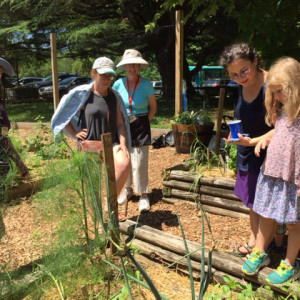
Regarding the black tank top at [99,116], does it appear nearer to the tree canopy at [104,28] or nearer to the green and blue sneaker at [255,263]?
the green and blue sneaker at [255,263]

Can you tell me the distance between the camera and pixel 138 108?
3.52m

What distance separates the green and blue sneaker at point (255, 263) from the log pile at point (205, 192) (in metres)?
1.13

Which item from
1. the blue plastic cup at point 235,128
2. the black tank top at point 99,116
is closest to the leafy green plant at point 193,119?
the black tank top at point 99,116

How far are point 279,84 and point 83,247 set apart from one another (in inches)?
65.3

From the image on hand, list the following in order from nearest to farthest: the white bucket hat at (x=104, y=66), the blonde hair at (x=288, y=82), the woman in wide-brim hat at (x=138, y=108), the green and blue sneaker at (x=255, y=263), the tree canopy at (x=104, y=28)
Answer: the blonde hair at (x=288, y=82) < the green and blue sneaker at (x=255, y=263) < the white bucket hat at (x=104, y=66) < the woman in wide-brim hat at (x=138, y=108) < the tree canopy at (x=104, y=28)

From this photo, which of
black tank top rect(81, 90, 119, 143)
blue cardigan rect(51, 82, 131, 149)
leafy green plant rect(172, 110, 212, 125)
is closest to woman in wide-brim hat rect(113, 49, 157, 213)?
black tank top rect(81, 90, 119, 143)

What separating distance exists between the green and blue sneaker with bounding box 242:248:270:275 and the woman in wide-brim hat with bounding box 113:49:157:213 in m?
1.55

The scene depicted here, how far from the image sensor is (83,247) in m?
2.26

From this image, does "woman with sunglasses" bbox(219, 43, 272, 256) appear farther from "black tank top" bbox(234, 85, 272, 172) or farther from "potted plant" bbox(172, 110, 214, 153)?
"potted plant" bbox(172, 110, 214, 153)

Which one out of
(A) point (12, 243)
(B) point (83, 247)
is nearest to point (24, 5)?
(A) point (12, 243)

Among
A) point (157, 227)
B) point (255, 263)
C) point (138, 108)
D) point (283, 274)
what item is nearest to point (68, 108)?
point (138, 108)

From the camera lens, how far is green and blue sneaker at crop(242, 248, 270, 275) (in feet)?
7.09

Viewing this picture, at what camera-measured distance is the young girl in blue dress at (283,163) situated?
6.32 feet

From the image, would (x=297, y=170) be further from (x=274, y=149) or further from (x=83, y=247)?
(x=83, y=247)
